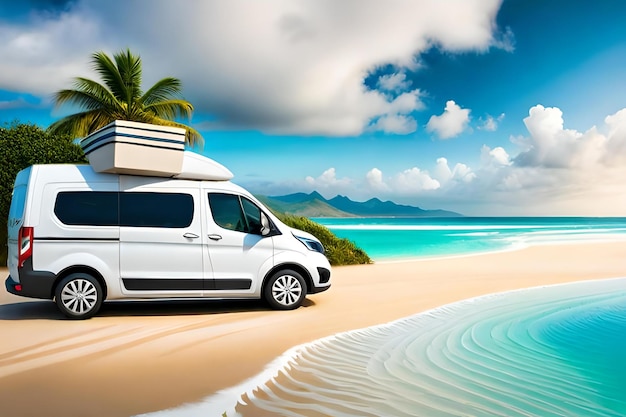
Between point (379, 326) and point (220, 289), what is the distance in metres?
2.52

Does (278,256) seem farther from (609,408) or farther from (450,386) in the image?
(609,408)

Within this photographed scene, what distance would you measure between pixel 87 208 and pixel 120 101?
674 inches

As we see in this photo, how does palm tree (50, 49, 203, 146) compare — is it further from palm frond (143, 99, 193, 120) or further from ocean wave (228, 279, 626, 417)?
ocean wave (228, 279, 626, 417)

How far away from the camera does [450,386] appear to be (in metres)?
4.82

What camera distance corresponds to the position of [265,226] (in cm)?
849

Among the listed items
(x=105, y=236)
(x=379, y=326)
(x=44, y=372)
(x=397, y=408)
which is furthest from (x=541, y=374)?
(x=105, y=236)

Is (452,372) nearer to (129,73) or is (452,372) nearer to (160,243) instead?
(160,243)

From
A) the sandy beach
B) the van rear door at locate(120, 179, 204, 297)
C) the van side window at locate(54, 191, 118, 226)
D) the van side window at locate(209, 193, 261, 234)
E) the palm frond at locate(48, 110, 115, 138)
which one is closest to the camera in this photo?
the sandy beach

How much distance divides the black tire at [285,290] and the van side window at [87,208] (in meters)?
2.58

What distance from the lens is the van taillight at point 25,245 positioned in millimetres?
7559

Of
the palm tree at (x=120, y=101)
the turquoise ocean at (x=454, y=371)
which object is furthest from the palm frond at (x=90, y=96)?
the turquoise ocean at (x=454, y=371)

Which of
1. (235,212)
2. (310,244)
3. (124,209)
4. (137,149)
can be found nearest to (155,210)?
(124,209)

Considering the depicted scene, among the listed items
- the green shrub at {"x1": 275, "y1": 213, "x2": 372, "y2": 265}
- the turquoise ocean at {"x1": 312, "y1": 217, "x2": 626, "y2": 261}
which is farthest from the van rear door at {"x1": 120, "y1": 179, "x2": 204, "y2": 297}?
the turquoise ocean at {"x1": 312, "y1": 217, "x2": 626, "y2": 261}

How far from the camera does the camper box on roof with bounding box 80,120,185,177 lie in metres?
7.66
